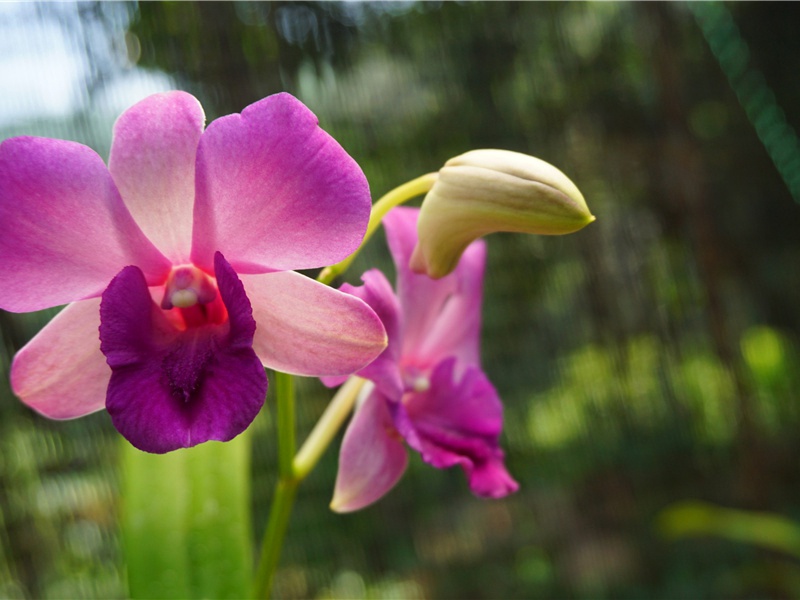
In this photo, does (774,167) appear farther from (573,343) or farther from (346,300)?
(346,300)

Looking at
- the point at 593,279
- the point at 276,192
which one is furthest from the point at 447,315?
the point at 593,279

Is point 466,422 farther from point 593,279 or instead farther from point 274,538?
point 593,279

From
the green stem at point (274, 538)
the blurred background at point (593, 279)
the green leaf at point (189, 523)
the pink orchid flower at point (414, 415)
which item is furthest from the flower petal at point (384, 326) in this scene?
the blurred background at point (593, 279)

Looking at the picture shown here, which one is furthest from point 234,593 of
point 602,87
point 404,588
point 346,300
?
point 602,87

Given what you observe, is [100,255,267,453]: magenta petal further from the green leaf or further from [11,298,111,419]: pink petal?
the green leaf

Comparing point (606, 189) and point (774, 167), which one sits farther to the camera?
point (774, 167)

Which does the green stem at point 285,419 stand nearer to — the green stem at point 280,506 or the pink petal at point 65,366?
the green stem at point 280,506
